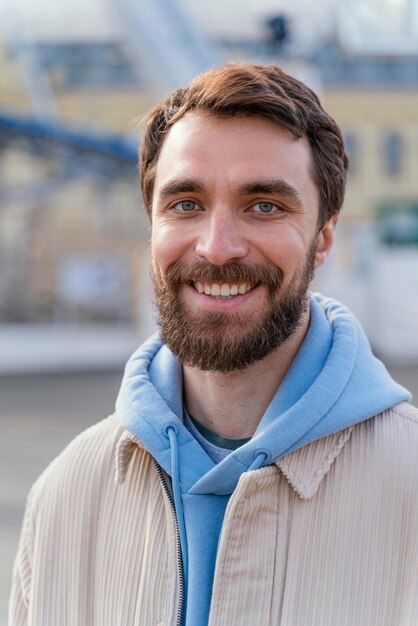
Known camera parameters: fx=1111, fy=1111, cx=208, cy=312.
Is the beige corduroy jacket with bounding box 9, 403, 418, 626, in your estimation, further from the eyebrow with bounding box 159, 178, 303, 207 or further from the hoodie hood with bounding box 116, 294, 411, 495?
the eyebrow with bounding box 159, 178, 303, 207

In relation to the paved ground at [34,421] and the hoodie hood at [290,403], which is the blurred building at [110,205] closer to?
the paved ground at [34,421]

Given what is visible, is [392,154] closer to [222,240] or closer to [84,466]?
[84,466]

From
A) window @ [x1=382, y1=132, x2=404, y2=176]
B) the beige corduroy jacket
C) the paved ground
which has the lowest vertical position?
the beige corduroy jacket

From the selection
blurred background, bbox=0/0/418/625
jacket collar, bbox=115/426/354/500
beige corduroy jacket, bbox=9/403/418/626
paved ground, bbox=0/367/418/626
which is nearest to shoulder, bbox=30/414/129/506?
beige corduroy jacket, bbox=9/403/418/626

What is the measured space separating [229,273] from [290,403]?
9.2 inches

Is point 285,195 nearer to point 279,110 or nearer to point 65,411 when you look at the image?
point 279,110

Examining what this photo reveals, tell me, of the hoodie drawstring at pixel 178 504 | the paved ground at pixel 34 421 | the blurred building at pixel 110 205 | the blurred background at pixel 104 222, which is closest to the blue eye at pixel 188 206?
the hoodie drawstring at pixel 178 504

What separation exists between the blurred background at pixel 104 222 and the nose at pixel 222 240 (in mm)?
9145

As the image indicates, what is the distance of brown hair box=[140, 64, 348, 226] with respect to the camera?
1.72 metres

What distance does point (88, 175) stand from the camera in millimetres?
18781

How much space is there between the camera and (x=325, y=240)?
1.91m

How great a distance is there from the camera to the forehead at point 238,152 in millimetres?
1711

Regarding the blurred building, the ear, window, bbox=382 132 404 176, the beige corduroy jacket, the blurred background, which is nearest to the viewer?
the beige corduroy jacket

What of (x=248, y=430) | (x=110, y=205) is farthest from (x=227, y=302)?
(x=110, y=205)
